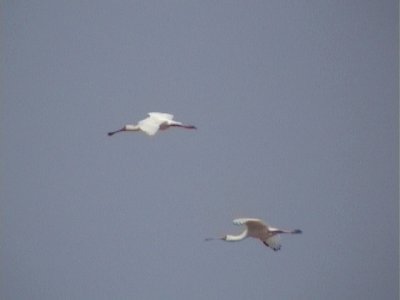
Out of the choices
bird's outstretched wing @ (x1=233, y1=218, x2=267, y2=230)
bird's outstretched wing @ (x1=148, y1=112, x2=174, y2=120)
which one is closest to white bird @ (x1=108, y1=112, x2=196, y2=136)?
bird's outstretched wing @ (x1=148, y1=112, x2=174, y2=120)

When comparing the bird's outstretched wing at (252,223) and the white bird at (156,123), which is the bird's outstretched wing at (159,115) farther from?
the bird's outstretched wing at (252,223)

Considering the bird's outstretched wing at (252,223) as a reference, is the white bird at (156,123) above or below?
above

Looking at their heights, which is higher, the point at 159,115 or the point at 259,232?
the point at 159,115

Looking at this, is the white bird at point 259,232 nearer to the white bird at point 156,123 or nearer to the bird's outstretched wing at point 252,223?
the bird's outstretched wing at point 252,223

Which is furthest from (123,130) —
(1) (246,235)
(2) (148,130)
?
(1) (246,235)

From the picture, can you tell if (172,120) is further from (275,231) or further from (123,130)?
(275,231)

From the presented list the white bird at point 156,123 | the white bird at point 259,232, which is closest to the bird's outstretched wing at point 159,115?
the white bird at point 156,123

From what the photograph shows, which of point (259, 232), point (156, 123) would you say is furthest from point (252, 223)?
point (156, 123)

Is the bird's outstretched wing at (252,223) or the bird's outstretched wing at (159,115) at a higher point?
the bird's outstretched wing at (159,115)

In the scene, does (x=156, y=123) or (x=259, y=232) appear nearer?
(x=156, y=123)

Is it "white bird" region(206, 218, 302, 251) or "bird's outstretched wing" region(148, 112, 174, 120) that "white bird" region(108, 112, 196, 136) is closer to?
"bird's outstretched wing" region(148, 112, 174, 120)

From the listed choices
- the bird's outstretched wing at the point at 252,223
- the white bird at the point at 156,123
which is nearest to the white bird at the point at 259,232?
the bird's outstretched wing at the point at 252,223

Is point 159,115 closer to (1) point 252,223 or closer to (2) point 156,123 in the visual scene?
(2) point 156,123

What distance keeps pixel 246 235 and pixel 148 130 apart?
31.3 inches
